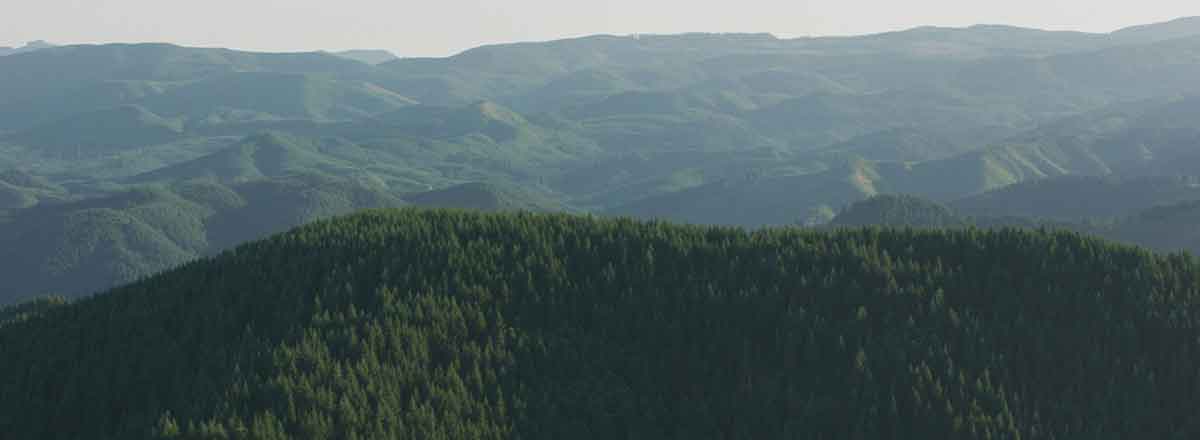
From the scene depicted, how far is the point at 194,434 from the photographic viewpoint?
22891 millimetres

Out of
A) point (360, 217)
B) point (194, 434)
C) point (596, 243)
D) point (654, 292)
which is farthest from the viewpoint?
point (360, 217)

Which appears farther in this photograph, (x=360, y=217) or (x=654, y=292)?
(x=360, y=217)

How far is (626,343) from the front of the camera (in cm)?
2911

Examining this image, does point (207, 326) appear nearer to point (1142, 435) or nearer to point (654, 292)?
point (654, 292)

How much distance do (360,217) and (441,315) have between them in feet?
37.6

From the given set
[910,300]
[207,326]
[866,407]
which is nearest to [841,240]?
[910,300]

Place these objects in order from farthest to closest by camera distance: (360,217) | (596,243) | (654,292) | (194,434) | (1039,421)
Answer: (360,217), (596,243), (654,292), (1039,421), (194,434)

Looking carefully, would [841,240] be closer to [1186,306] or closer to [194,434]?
[1186,306]

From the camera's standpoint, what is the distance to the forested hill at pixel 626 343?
25.5 metres

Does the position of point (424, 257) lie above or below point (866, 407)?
above

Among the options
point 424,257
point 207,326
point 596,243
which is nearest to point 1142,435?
point 596,243

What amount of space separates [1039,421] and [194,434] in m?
20.1

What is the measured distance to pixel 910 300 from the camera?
1200 inches

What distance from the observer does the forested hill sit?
25.5 m
